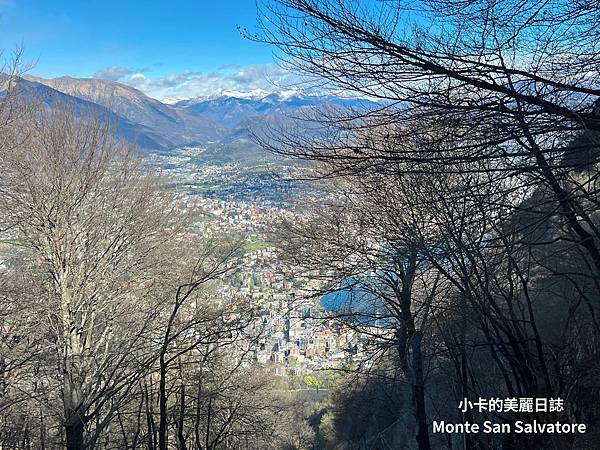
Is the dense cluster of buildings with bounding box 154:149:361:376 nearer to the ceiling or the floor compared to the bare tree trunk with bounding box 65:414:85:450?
nearer to the ceiling

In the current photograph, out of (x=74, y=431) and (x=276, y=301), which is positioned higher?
(x=276, y=301)

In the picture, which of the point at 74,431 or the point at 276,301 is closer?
the point at 74,431

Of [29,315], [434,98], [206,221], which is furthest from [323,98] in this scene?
[206,221]

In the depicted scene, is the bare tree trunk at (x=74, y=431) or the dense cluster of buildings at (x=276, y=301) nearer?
the bare tree trunk at (x=74, y=431)

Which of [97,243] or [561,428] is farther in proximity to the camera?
[97,243]

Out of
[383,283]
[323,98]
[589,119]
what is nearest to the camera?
[589,119]

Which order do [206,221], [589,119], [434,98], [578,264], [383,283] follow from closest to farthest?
[589,119]
[434,98]
[578,264]
[383,283]
[206,221]

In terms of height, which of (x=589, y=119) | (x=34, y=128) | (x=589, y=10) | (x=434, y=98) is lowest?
(x=589, y=119)

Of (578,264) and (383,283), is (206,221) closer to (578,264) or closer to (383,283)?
(383,283)

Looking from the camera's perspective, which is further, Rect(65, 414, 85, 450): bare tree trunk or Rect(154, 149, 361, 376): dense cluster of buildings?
Rect(154, 149, 361, 376): dense cluster of buildings

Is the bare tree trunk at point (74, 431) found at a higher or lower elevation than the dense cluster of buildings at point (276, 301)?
lower

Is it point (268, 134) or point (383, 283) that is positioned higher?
point (268, 134)
